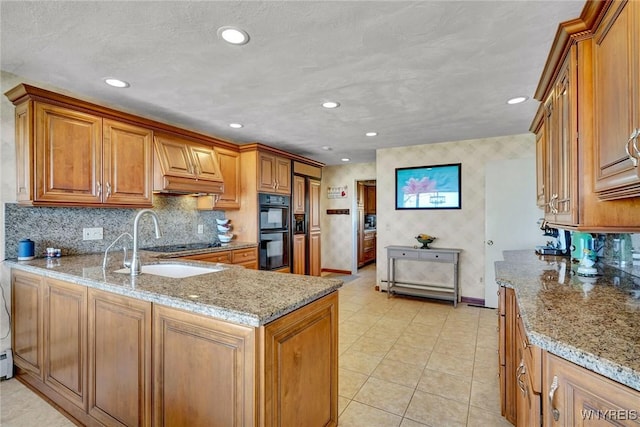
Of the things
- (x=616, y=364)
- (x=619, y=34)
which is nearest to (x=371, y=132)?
(x=619, y=34)

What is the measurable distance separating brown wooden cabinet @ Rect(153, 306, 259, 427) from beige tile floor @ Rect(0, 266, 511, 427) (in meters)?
0.99

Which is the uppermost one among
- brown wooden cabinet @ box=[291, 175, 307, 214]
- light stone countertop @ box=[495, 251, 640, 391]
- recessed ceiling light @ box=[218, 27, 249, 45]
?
recessed ceiling light @ box=[218, 27, 249, 45]

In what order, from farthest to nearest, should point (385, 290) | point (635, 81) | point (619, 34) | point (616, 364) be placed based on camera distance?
point (385, 290) → point (619, 34) → point (635, 81) → point (616, 364)

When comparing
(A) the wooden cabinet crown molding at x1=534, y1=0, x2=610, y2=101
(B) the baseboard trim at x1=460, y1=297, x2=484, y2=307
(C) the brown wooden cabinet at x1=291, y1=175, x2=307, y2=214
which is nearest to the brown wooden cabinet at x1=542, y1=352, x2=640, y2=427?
(A) the wooden cabinet crown molding at x1=534, y1=0, x2=610, y2=101

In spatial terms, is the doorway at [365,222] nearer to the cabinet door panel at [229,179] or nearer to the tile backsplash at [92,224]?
the cabinet door panel at [229,179]

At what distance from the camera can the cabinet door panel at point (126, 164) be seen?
9.21ft

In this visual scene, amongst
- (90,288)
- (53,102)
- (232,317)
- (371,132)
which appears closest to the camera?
(232,317)

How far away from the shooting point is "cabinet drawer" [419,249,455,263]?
423cm

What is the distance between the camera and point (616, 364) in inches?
30.6

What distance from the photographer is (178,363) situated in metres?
1.38

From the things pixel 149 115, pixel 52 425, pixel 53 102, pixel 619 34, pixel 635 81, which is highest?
pixel 149 115

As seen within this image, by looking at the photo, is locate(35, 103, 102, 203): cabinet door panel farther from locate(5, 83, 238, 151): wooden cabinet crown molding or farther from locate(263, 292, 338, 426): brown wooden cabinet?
locate(263, 292, 338, 426): brown wooden cabinet

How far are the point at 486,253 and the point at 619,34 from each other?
360cm

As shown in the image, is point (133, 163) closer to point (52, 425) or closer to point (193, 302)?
point (52, 425)
